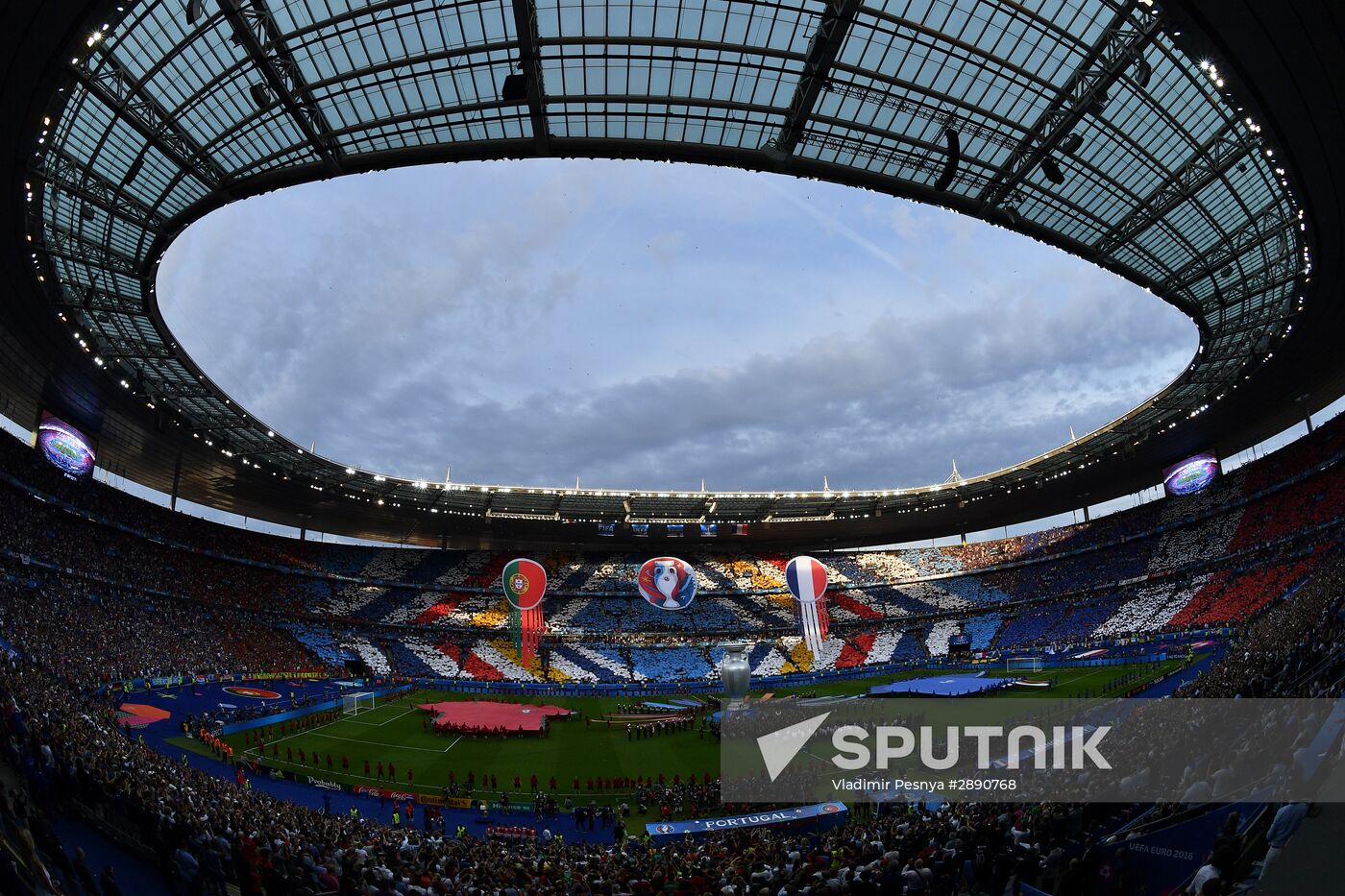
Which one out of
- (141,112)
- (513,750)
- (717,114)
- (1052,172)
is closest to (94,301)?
(141,112)

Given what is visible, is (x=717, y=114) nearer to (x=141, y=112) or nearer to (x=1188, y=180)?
(x=1188, y=180)

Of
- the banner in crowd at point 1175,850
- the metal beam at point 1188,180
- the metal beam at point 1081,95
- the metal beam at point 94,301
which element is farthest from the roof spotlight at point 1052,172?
the metal beam at point 94,301

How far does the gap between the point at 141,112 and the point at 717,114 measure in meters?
19.1

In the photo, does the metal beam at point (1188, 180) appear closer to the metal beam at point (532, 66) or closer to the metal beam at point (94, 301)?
the metal beam at point (532, 66)

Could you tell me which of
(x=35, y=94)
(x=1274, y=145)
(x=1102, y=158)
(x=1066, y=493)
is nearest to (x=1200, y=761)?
(x=1274, y=145)

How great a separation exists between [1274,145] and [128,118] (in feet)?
120

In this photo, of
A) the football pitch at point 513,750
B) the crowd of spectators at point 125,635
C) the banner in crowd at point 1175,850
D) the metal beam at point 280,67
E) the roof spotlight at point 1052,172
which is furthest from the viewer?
the crowd of spectators at point 125,635

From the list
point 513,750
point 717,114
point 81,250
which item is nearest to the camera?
point 717,114

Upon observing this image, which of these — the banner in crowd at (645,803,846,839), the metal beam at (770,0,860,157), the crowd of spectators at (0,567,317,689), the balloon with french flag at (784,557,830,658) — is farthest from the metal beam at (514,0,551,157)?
the crowd of spectators at (0,567,317,689)

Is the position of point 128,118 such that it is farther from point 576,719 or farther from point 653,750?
point 576,719

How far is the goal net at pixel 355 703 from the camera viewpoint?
4778cm

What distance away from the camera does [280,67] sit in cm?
2408

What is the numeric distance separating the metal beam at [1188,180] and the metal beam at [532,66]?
22.7m

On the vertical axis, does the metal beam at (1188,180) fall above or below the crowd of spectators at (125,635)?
above
